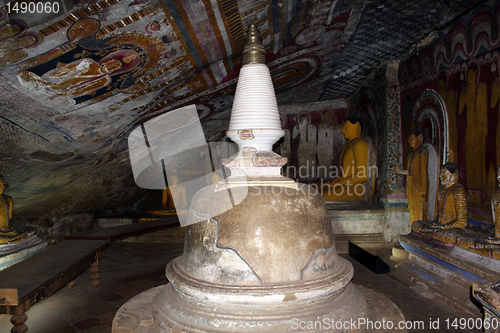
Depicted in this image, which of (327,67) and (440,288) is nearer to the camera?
(440,288)

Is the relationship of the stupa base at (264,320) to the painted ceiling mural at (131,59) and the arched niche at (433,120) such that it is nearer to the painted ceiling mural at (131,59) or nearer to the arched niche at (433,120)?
the painted ceiling mural at (131,59)

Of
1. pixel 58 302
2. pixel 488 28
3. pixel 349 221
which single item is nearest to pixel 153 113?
pixel 58 302

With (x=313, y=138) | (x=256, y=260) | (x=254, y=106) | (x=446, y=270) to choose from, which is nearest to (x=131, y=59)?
(x=254, y=106)

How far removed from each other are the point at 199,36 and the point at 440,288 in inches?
144

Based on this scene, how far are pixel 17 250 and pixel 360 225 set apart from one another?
4.86m

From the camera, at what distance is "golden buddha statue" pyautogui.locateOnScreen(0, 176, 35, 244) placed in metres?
4.09

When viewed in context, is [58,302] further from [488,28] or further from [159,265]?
[488,28]

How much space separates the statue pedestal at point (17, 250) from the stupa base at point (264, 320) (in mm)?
2417

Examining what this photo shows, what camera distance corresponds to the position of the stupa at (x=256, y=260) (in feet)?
6.77

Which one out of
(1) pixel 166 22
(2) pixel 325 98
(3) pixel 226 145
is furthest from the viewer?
(3) pixel 226 145

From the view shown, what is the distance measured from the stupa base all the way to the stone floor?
29.6 inches

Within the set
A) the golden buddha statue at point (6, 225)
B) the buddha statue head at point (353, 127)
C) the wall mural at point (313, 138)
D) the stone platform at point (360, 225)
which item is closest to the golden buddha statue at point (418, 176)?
the stone platform at point (360, 225)

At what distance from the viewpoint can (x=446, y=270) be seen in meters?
3.57

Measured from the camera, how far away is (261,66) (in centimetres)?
258
